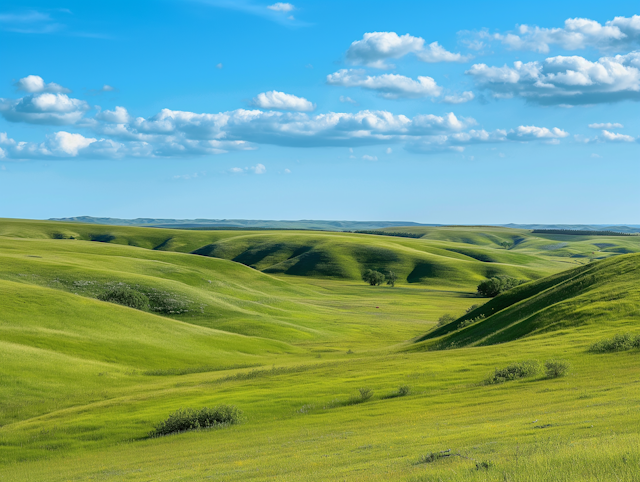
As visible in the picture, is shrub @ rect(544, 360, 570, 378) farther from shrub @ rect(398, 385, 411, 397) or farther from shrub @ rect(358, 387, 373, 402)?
shrub @ rect(358, 387, 373, 402)

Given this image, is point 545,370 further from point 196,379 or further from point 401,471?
point 196,379

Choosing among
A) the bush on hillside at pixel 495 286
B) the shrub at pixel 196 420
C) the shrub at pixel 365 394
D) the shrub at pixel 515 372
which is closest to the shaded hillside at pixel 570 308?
the shrub at pixel 515 372

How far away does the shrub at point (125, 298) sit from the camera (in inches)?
3723

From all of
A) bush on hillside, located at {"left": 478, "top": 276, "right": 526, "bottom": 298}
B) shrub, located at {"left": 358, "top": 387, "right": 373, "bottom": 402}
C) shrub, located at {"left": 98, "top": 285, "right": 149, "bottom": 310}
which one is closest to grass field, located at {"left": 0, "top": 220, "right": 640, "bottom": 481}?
shrub, located at {"left": 358, "top": 387, "right": 373, "bottom": 402}

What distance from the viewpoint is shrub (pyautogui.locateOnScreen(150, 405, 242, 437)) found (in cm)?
3569

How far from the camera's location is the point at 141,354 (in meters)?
69.6

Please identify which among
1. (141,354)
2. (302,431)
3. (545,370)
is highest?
(545,370)

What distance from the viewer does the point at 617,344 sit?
34250 millimetres

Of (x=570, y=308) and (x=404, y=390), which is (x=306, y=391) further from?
(x=570, y=308)

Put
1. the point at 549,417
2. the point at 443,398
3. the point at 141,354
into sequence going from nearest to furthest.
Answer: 1. the point at 549,417
2. the point at 443,398
3. the point at 141,354

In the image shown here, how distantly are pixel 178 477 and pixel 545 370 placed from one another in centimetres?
2313

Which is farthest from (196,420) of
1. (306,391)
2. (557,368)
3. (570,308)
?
(570,308)

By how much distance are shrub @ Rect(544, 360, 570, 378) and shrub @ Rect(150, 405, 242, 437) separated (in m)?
20.7

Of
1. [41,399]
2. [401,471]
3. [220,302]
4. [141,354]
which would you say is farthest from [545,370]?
[220,302]
